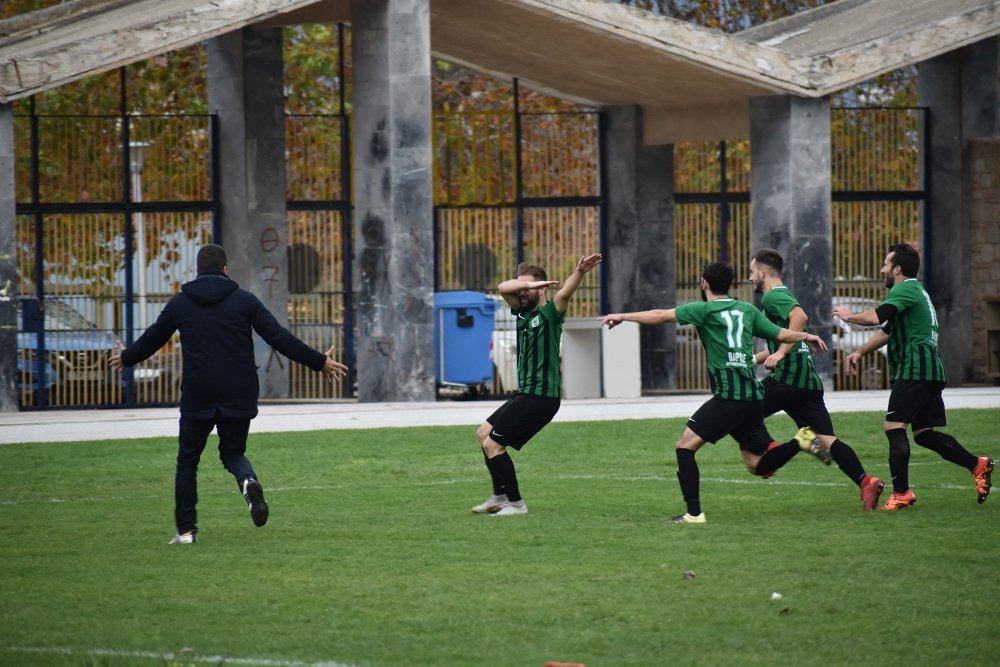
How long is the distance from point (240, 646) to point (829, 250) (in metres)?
18.0

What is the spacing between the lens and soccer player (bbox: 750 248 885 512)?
461 inches

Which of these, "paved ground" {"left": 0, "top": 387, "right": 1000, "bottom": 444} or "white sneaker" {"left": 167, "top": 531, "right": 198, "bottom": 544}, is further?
"paved ground" {"left": 0, "top": 387, "right": 1000, "bottom": 444}

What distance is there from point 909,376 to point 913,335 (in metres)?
0.29

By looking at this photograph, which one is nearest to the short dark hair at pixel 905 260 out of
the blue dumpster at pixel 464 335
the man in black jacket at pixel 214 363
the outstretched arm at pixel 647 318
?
the outstretched arm at pixel 647 318

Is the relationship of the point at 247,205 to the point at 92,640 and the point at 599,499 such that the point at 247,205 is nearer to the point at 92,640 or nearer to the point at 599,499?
the point at 599,499

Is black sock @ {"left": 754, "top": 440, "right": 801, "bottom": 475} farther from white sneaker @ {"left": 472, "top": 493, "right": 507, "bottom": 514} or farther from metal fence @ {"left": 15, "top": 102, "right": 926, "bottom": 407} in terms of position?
metal fence @ {"left": 15, "top": 102, "right": 926, "bottom": 407}

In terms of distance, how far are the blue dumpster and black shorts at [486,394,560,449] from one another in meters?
12.9

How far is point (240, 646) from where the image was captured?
723cm

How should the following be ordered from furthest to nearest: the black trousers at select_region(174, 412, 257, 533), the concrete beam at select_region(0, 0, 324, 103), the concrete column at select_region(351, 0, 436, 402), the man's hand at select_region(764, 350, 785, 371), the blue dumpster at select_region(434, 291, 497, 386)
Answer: the blue dumpster at select_region(434, 291, 497, 386) < the concrete column at select_region(351, 0, 436, 402) < the concrete beam at select_region(0, 0, 324, 103) < the man's hand at select_region(764, 350, 785, 371) < the black trousers at select_region(174, 412, 257, 533)

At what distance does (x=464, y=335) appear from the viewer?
81.8 ft

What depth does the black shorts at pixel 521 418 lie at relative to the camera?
38.4ft

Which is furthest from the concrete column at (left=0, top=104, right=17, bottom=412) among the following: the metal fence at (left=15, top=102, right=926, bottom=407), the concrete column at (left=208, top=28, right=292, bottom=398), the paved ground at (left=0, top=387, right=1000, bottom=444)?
the concrete column at (left=208, top=28, right=292, bottom=398)

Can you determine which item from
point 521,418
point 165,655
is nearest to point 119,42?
point 521,418

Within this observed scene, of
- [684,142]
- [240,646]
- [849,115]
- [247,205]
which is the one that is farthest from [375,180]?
[240,646]
